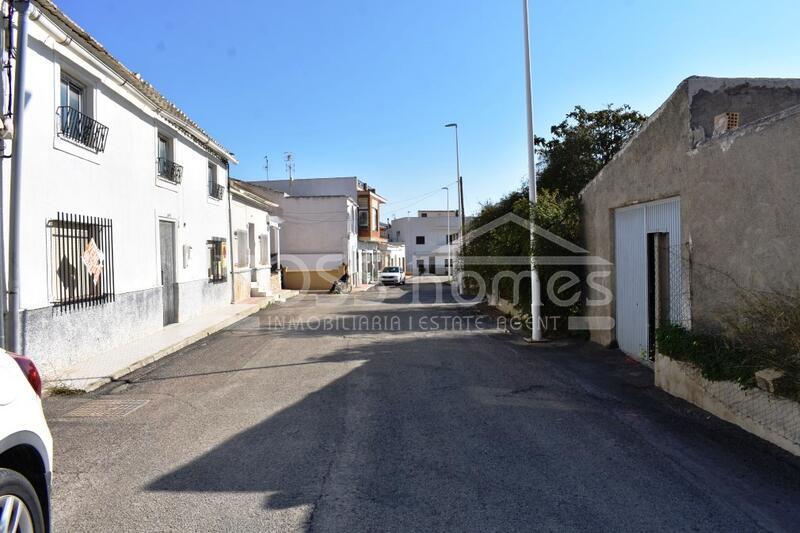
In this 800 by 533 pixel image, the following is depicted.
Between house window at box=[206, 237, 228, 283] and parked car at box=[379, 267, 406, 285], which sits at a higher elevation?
house window at box=[206, 237, 228, 283]

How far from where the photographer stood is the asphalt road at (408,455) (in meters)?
3.60

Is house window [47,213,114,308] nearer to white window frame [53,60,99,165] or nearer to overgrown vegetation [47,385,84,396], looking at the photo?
white window frame [53,60,99,165]

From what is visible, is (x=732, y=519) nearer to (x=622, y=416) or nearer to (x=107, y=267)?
(x=622, y=416)

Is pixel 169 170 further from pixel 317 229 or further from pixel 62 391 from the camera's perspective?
pixel 317 229

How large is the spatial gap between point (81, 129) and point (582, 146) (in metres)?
15.5

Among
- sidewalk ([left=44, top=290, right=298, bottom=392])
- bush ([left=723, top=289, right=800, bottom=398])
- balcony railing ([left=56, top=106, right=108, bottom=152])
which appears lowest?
sidewalk ([left=44, top=290, right=298, bottom=392])

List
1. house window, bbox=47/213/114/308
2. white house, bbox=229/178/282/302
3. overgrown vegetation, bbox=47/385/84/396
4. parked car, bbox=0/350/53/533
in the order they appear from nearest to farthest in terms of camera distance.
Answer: parked car, bbox=0/350/53/533 < overgrown vegetation, bbox=47/385/84/396 < house window, bbox=47/213/114/308 < white house, bbox=229/178/282/302

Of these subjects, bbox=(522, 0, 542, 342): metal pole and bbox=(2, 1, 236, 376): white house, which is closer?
bbox=(2, 1, 236, 376): white house

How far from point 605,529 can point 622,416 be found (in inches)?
110

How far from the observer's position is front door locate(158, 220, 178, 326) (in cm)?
1359

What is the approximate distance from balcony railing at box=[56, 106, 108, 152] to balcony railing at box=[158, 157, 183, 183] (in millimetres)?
3137

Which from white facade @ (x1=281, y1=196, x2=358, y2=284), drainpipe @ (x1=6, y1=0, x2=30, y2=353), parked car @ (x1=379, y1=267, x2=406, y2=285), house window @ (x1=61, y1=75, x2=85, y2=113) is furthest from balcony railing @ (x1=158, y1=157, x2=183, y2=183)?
parked car @ (x1=379, y1=267, x2=406, y2=285)

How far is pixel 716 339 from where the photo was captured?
20.4 ft

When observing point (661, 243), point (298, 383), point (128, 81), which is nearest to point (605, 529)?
point (298, 383)
